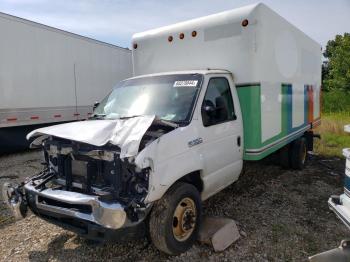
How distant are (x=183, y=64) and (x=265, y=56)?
4.48ft

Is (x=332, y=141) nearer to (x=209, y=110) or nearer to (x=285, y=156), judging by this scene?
(x=285, y=156)

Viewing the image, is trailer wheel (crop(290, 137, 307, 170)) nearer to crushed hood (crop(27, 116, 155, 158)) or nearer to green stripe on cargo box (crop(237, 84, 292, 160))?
green stripe on cargo box (crop(237, 84, 292, 160))

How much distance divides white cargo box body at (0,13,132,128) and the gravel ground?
16.1ft

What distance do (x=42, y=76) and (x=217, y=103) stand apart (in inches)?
286

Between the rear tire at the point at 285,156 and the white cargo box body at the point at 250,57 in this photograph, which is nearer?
the white cargo box body at the point at 250,57

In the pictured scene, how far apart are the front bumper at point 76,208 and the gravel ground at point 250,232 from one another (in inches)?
22.0

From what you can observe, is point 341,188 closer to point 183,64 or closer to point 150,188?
point 183,64

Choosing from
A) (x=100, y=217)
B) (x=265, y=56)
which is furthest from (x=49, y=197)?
(x=265, y=56)

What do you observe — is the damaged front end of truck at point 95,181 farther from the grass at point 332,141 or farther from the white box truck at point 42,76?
the grass at point 332,141

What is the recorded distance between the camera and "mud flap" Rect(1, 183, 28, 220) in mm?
4102

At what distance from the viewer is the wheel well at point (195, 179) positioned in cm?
430

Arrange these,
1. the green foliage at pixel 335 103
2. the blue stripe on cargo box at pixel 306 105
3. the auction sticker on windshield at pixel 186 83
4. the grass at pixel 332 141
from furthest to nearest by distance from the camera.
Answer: the green foliage at pixel 335 103 < the grass at pixel 332 141 < the blue stripe on cargo box at pixel 306 105 < the auction sticker on windshield at pixel 186 83

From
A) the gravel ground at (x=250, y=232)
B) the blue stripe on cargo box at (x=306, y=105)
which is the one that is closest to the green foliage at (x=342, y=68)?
the blue stripe on cargo box at (x=306, y=105)

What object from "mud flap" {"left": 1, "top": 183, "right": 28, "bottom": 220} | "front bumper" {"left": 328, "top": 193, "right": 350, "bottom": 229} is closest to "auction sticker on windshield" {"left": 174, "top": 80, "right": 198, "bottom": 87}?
"front bumper" {"left": 328, "top": 193, "right": 350, "bottom": 229}
